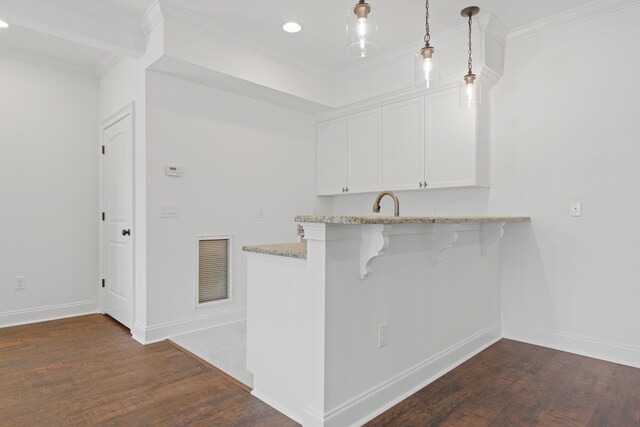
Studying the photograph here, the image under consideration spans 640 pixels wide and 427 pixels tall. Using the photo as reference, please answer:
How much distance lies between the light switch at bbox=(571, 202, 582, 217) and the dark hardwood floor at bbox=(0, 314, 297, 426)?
106 inches

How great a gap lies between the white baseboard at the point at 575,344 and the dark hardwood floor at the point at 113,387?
234 centimetres

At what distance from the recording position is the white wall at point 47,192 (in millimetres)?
3652

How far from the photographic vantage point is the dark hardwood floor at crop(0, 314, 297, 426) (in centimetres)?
197

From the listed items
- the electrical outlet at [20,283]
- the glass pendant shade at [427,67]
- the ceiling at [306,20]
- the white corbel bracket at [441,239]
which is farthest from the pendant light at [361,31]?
the electrical outlet at [20,283]

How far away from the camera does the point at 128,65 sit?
11.5 feet

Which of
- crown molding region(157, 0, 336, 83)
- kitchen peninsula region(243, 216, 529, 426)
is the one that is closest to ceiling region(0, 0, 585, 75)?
crown molding region(157, 0, 336, 83)

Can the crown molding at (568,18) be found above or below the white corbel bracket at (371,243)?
above

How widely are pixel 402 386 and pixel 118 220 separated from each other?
10.2 ft

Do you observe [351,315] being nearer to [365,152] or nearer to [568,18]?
[365,152]

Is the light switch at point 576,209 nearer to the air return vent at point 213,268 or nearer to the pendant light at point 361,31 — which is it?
the pendant light at point 361,31

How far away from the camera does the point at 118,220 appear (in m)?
3.74

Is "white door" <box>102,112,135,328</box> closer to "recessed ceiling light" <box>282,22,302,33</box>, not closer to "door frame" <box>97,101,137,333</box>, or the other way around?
"door frame" <box>97,101,137,333</box>

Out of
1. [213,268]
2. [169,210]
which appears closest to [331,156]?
[213,268]

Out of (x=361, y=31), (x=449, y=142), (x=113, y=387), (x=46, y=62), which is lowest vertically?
(x=113, y=387)
